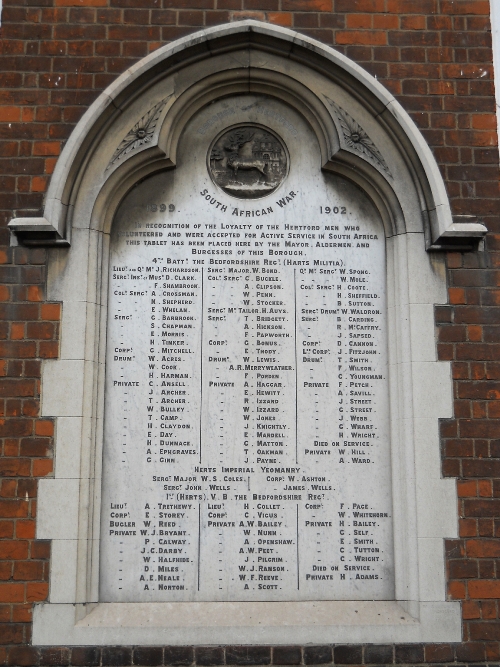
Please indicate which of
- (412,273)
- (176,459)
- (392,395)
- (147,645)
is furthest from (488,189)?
(147,645)

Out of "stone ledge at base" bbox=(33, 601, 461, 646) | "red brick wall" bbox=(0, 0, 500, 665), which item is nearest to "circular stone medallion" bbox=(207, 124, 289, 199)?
"red brick wall" bbox=(0, 0, 500, 665)

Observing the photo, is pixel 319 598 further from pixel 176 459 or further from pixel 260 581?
pixel 176 459

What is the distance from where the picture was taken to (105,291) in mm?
5711

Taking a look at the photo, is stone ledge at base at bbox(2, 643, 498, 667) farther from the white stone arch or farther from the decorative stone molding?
the decorative stone molding

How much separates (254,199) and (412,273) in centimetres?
130

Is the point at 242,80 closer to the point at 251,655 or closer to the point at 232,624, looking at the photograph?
the point at 232,624

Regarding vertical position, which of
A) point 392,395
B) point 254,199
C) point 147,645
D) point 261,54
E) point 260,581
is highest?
point 261,54

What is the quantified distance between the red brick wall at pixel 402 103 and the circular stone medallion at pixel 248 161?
0.83 meters

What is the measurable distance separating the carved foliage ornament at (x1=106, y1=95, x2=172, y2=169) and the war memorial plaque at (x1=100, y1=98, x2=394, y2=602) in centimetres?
30

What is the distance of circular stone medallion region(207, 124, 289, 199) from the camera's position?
5.98m

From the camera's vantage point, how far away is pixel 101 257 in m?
5.71

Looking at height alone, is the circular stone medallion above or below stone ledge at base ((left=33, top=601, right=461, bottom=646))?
above

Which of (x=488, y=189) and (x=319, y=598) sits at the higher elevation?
(x=488, y=189)

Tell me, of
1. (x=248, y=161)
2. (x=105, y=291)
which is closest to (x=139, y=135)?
(x=248, y=161)
